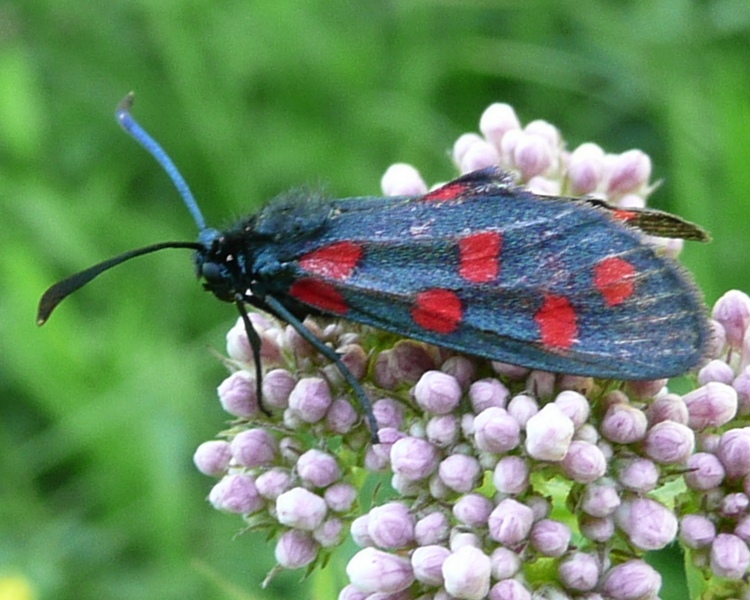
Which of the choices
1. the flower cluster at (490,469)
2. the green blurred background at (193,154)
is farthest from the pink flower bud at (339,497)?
the green blurred background at (193,154)

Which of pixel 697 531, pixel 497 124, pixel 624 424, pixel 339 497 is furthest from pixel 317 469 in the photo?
pixel 497 124

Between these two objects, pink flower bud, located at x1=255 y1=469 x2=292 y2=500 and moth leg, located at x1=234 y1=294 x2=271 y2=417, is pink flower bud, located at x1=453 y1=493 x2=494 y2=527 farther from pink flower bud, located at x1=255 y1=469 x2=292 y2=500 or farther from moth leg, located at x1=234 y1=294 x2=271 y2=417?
moth leg, located at x1=234 y1=294 x2=271 y2=417

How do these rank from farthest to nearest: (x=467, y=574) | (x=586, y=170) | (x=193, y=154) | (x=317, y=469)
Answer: (x=193, y=154) < (x=586, y=170) < (x=317, y=469) < (x=467, y=574)

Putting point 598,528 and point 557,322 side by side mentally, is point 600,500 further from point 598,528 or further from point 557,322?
point 557,322

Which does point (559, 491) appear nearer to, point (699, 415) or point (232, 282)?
point (699, 415)

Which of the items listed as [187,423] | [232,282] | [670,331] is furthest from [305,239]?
[187,423]

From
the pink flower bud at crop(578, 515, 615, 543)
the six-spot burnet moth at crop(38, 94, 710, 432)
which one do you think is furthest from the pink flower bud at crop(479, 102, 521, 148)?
the pink flower bud at crop(578, 515, 615, 543)
